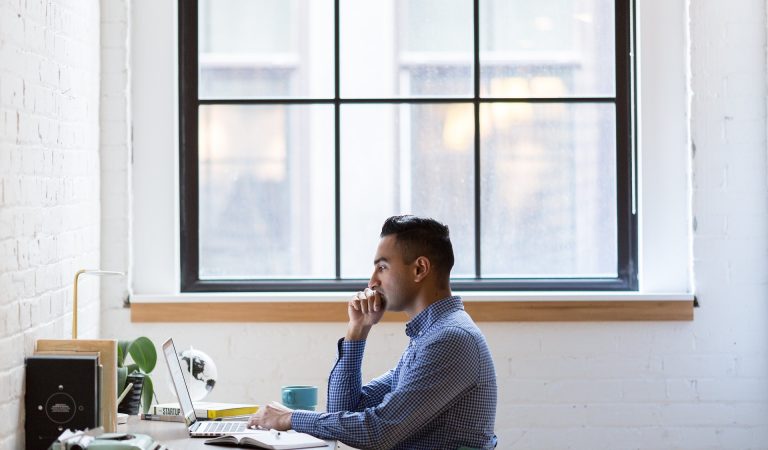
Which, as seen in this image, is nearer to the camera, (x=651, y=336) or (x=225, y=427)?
(x=225, y=427)

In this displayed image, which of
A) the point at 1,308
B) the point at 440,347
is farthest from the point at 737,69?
the point at 1,308

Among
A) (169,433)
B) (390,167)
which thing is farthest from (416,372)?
(390,167)

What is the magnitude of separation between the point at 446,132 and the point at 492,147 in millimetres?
190

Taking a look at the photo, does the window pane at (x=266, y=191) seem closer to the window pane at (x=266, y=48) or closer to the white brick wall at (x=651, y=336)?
the window pane at (x=266, y=48)

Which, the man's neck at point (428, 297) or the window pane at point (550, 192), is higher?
the window pane at point (550, 192)

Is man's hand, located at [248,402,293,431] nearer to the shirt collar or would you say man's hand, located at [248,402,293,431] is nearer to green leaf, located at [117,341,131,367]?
the shirt collar

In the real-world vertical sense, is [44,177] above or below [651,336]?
above

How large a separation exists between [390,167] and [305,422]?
1.58 m

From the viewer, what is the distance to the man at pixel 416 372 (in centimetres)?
293

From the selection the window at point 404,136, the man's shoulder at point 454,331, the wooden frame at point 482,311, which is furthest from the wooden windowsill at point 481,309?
the man's shoulder at point 454,331

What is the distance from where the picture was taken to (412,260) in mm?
3229

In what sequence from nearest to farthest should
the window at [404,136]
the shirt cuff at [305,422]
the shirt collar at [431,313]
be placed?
the shirt cuff at [305,422], the shirt collar at [431,313], the window at [404,136]

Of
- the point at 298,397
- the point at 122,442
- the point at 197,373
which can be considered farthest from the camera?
the point at 197,373

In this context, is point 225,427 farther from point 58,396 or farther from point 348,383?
point 58,396
